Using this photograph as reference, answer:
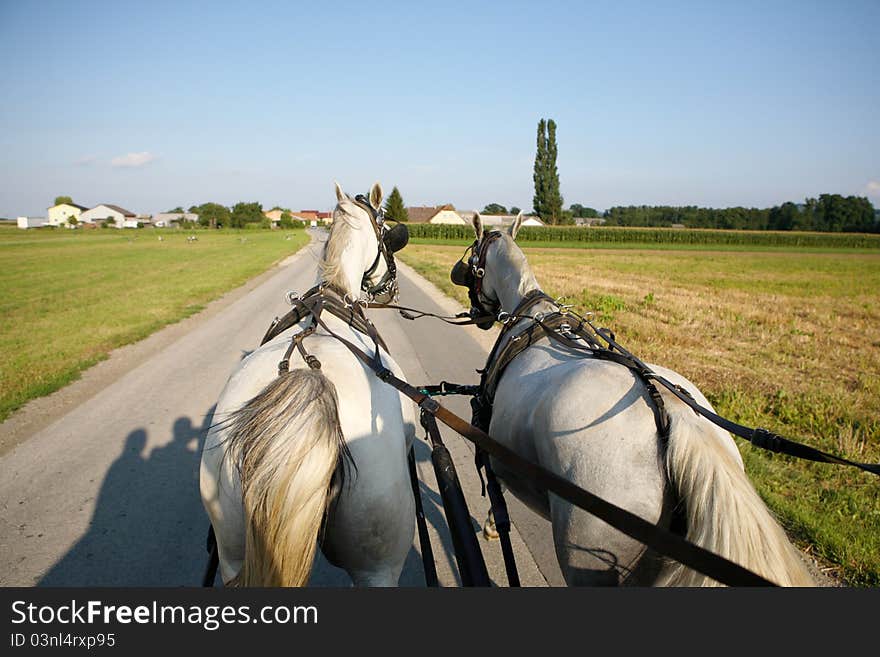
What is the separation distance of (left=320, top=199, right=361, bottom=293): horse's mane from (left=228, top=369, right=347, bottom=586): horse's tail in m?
Result: 1.69

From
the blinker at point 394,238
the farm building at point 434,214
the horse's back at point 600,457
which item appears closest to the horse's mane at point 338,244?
the blinker at point 394,238

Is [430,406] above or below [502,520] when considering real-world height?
above

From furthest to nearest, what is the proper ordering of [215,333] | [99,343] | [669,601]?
1. [215,333]
2. [99,343]
3. [669,601]

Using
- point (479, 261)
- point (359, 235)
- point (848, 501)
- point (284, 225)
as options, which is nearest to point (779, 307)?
point (848, 501)

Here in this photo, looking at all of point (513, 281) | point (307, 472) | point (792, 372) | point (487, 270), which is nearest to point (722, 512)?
point (307, 472)

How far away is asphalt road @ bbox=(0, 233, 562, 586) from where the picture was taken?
348cm

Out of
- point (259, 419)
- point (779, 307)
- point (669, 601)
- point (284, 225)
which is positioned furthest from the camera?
point (284, 225)

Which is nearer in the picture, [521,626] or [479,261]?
[521,626]

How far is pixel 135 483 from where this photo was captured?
468 centimetres

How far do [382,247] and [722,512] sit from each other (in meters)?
3.03

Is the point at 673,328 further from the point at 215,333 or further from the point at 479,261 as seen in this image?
the point at 215,333

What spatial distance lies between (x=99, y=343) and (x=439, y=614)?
11473 millimetres

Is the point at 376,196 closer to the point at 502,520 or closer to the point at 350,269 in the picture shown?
the point at 350,269

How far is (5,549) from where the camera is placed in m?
3.66
